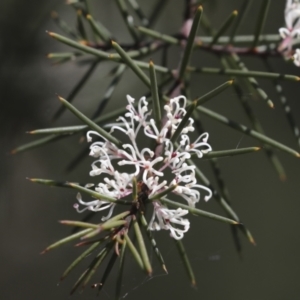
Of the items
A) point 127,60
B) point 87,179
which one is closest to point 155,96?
point 127,60

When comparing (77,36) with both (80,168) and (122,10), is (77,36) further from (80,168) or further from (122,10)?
(80,168)

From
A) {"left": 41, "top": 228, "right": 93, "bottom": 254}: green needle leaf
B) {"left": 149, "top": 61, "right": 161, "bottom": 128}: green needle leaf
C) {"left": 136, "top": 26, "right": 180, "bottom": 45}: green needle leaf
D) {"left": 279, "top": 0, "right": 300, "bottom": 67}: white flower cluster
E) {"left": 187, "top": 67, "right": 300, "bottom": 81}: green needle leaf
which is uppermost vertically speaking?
{"left": 136, "top": 26, "right": 180, "bottom": 45}: green needle leaf

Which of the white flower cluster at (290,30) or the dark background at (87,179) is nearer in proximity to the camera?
the white flower cluster at (290,30)

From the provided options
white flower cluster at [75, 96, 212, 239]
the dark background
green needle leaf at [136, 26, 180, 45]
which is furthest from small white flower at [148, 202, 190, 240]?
the dark background

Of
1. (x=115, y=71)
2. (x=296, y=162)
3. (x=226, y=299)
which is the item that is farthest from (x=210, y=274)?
(x=115, y=71)

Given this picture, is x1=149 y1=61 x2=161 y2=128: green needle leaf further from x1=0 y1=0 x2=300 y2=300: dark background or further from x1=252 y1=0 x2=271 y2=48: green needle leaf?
x1=0 y1=0 x2=300 y2=300: dark background

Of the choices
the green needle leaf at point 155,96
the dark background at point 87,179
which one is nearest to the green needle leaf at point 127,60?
the green needle leaf at point 155,96

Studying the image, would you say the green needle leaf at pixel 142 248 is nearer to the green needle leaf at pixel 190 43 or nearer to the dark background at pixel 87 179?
the green needle leaf at pixel 190 43
